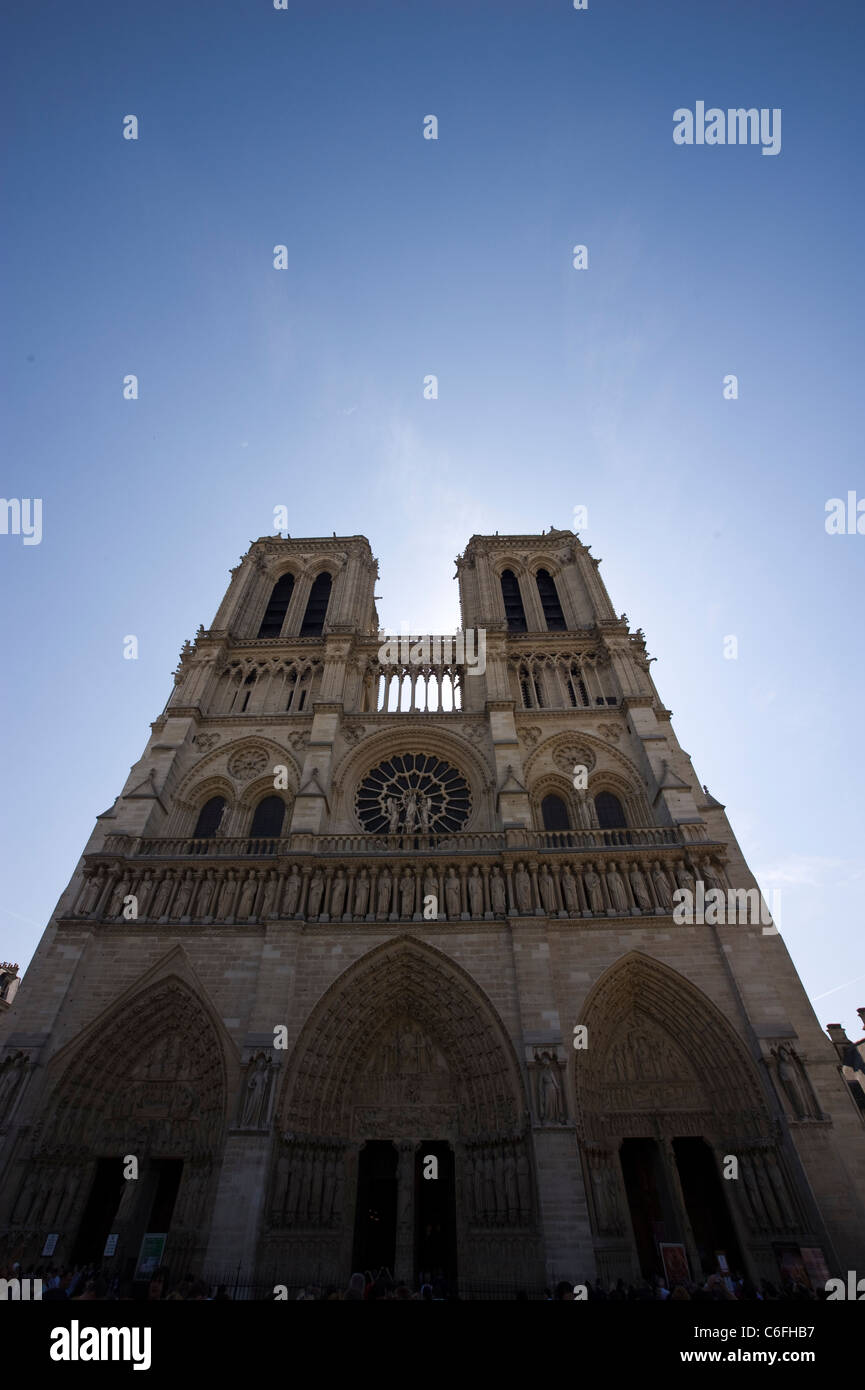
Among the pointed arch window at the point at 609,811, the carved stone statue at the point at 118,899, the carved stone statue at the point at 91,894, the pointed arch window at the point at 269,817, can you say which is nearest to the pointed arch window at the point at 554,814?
the pointed arch window at the point at 609,811

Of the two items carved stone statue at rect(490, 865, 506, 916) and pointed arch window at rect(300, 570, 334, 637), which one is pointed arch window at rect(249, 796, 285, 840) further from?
pointed arch window at rect(300, 570, 334, 637)

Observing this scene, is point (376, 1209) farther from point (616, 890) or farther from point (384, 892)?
point (616, 890)

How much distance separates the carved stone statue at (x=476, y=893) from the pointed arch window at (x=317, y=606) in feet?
40.3

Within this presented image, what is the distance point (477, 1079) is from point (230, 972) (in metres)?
5.57

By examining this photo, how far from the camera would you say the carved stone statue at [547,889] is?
14.3m

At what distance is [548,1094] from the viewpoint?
37.7 ft

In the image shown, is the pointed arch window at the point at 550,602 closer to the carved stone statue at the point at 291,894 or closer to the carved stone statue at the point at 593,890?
the carved stone statue at the point at 593,890

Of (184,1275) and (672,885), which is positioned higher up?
(672,885)

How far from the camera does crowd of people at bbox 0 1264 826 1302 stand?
9.09 metres

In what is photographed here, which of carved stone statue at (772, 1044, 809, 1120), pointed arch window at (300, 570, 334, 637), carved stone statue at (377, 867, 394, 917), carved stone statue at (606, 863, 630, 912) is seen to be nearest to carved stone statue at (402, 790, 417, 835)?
carved stone statue at (377, 867, 394, 917)

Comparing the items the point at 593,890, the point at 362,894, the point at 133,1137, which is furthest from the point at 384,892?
the point at 133,1137

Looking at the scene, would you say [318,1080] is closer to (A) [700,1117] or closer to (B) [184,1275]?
(B) [184,1275]
